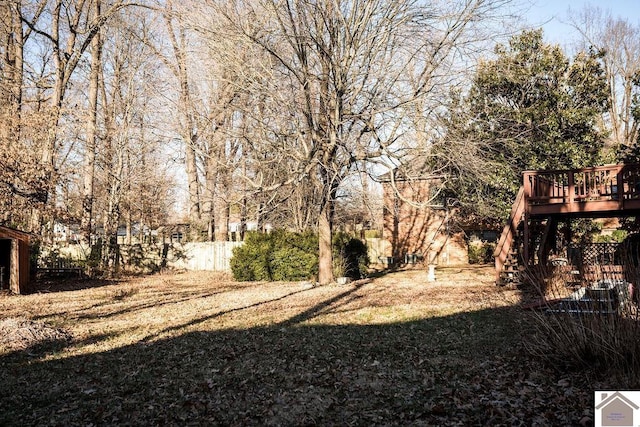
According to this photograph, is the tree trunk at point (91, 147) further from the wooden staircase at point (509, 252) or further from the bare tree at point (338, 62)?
the wooden staircase at point (509, 252)

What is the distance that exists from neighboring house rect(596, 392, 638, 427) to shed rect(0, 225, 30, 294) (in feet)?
46.9

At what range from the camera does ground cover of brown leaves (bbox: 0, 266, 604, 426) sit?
423 cm

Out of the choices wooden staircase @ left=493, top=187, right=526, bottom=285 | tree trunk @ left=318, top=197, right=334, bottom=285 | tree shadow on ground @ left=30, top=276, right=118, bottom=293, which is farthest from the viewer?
tree shadow on ground @ left=30, top=276, right=118, bottom=293

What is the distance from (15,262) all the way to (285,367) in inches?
446

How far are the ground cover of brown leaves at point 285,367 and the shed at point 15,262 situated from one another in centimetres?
350

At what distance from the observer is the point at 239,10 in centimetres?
1276

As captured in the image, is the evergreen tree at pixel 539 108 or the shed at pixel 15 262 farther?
the evergreen tree at pixel 539 108

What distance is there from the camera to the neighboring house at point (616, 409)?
3.76 metres

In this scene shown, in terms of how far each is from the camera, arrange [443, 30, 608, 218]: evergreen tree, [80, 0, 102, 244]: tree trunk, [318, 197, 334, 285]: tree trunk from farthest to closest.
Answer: [80, 0, 102, 244]: tree trunk < [443, 30, 608, 218]: evergreen tree < [318, 197, 334, 285]: tree trunk

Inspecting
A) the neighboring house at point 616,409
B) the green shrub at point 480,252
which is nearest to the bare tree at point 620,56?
the green shrub at point 480,252

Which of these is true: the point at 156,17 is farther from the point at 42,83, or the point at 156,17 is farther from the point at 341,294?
the point at 341,294

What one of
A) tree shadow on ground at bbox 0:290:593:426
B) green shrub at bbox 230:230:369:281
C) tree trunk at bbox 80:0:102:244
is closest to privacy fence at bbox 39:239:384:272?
tree trunk at bbox 80:0:102:244

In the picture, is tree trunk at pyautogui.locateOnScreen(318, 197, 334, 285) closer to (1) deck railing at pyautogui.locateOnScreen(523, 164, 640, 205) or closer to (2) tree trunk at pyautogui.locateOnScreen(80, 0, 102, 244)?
(1) deck railing at pyautogui.locateOnScreen(523, 164, 640, 205)

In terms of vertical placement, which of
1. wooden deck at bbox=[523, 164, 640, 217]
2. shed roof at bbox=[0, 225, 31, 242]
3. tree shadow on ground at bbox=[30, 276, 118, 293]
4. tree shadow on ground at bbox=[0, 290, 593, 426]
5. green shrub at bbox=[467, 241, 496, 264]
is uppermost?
wooden deck at bbox=[523, 164, 640, 217]
